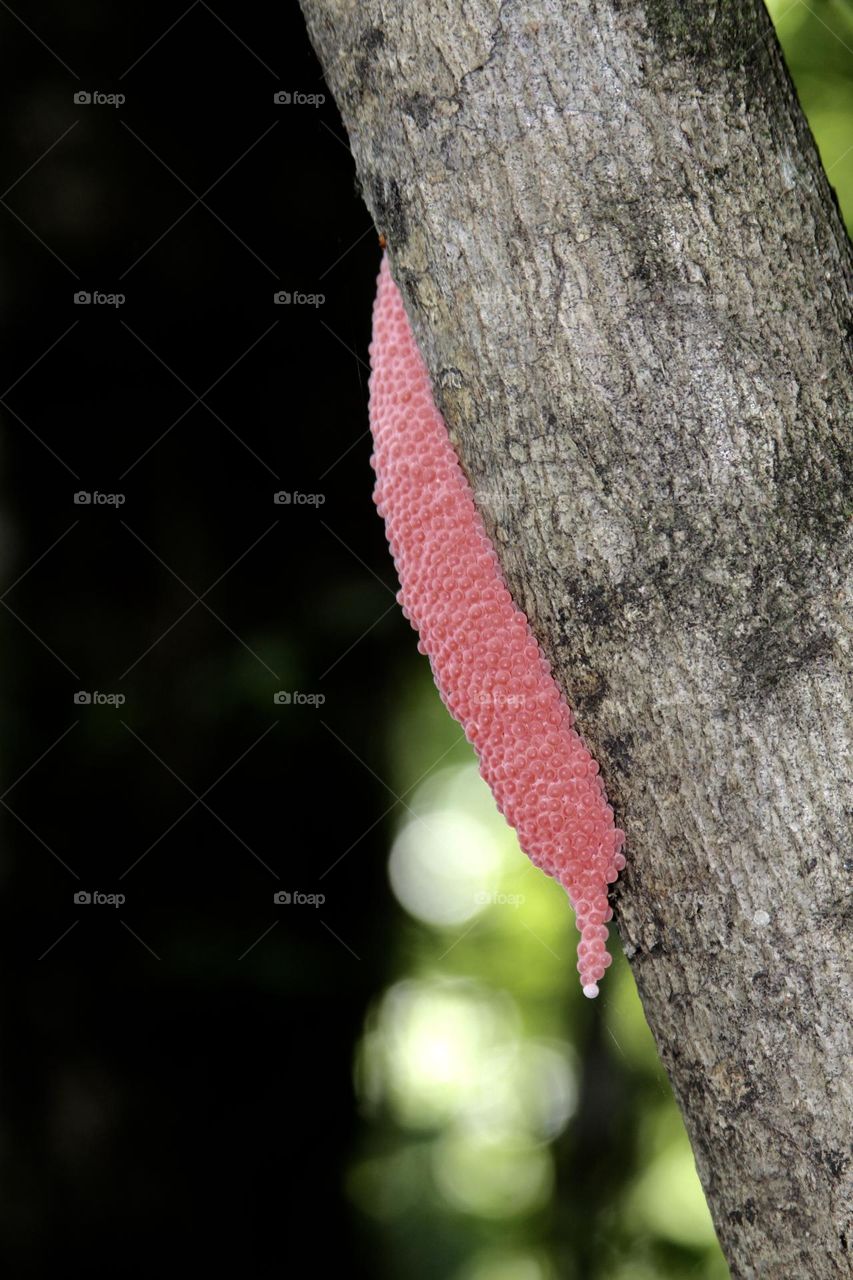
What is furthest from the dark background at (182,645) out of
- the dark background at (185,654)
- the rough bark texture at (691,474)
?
the rough bark texture at (691,474)

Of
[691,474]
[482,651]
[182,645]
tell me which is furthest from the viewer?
[182,645]

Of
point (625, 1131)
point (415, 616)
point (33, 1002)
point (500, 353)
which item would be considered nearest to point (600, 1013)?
point (625, 1131)

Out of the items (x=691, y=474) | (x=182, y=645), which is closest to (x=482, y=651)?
(x=691, y=474)

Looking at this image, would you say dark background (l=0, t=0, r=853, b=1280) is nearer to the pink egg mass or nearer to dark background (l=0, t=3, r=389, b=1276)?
dark background (l=0, t=3, r=389, b=1276)

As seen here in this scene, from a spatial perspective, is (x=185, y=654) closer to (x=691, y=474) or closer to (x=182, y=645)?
(x=182, y=645)

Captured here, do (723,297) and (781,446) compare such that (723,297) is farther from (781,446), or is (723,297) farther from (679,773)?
(679,773)
